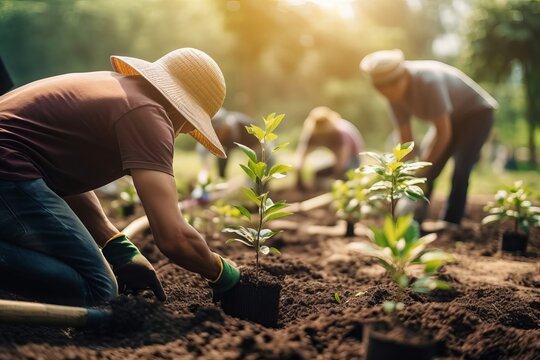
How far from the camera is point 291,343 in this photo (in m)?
1.88

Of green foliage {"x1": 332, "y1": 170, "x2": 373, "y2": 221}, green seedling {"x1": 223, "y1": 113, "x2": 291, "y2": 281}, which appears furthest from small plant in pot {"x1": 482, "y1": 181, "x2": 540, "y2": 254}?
green seedling {"x1": 223, "y1": 113, "x2": 291, "y2": 281}

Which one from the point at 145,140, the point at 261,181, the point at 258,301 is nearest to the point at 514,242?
the point at 261,181

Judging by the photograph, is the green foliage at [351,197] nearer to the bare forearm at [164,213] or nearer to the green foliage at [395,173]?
the green foliage at [395,173]

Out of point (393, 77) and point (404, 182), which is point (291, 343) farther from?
point (393, 77)

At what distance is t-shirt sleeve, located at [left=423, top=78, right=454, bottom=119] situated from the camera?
5.05 meters

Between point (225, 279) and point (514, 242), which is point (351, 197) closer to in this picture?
point (514, 242)

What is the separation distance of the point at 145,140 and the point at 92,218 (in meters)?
0.86

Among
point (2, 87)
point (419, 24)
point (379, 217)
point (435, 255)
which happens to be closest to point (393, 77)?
point (379, 217)

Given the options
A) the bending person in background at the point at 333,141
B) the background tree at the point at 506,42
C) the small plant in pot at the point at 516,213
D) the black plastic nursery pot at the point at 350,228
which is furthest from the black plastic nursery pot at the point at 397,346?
the background tree at the point at 506,42

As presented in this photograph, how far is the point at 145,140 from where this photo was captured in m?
2.24

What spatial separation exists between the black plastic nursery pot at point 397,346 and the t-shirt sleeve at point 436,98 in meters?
3.70

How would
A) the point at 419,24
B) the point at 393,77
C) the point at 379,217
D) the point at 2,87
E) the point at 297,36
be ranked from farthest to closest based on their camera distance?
the point at 419,24, the point at 297,36, the point at 379,217, the point at 393,77, the point at 2,87

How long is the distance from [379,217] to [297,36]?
11.3 metres

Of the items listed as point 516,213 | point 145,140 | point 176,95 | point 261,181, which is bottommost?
point 516,213
